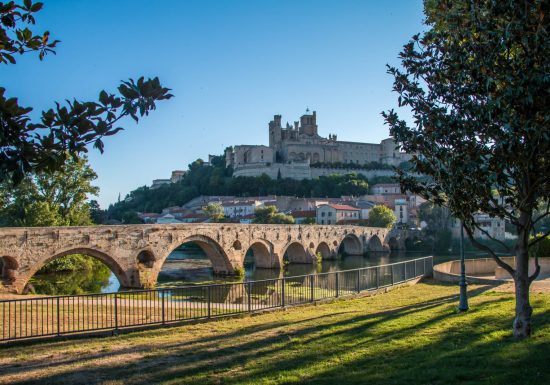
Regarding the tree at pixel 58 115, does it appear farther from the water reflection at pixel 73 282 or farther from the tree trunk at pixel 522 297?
the water reflection at pixel 73 282

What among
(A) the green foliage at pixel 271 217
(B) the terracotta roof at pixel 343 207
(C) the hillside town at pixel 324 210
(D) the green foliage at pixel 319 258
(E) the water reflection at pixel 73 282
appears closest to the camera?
(E) the water reflection at pixel 73 282

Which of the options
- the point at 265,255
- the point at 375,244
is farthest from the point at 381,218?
the point at 265,255

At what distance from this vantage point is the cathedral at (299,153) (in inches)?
4695

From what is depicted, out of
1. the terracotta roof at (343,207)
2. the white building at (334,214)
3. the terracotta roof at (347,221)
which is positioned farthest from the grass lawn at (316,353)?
the terracotta roof at (343,207)

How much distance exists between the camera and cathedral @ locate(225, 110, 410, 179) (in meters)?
119

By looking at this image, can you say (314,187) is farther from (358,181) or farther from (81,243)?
(81,243)

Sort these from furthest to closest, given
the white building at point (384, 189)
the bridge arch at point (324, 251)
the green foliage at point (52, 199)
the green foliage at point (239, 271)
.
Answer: the white building at point (384, 189), the bridge arch at point (324, 251), the green foliage at point (239, 271), the green foliage at point (52, 199)

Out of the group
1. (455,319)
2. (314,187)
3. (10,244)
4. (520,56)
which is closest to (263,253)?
(10,244)

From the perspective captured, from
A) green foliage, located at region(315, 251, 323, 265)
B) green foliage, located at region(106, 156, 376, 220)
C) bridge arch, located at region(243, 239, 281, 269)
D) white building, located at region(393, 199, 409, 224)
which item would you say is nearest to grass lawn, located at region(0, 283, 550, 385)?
bridge arch, located at region(243, 239, 281, 269)

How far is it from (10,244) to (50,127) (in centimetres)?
2140

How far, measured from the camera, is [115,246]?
27.2 meters

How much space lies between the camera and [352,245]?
63.8 meters

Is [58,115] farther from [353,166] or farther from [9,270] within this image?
[353,166]

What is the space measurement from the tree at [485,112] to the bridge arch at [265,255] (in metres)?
34.2
